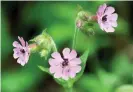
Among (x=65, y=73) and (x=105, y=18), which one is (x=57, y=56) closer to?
(x=65, y=73)

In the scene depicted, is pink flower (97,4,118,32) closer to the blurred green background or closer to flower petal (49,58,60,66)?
flower petal (49,58,60,66)

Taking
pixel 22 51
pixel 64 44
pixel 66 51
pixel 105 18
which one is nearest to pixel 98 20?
pixel 105 18

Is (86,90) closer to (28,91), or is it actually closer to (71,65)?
(28,91)

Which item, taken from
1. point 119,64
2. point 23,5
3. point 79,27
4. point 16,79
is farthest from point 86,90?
point 23,5

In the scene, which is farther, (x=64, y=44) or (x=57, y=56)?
(x=64, y=44)

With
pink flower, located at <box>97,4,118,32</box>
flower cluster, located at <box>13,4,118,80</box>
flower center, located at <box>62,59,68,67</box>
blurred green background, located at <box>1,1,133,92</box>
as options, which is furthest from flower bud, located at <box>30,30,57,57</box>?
blurred green background, located at <box>1,1,133,92</box>

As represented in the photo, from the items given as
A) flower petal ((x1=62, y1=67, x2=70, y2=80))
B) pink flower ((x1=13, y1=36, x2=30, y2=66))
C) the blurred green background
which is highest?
the blurred green background
